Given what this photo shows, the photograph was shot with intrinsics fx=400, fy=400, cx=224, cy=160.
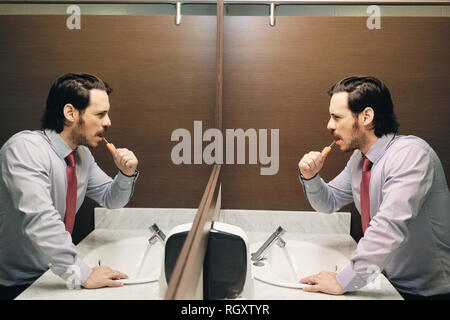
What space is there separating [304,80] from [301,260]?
721 millimetres

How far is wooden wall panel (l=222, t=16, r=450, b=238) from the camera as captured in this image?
4.85 ft

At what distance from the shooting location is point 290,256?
1.50 m

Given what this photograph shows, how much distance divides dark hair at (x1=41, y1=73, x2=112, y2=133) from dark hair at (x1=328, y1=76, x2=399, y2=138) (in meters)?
0.95

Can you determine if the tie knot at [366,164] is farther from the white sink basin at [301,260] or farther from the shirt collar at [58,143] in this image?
the shirt collar at [58,143]

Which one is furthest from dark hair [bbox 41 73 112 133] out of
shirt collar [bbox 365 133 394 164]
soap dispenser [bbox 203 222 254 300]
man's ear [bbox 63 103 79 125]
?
shirt collar [bbox 365 133 394 164]

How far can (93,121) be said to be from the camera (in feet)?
1.65

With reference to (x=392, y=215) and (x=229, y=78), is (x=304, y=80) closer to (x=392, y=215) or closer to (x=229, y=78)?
(x=229, y=78)

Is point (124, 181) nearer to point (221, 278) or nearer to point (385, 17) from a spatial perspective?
point (221, 278)

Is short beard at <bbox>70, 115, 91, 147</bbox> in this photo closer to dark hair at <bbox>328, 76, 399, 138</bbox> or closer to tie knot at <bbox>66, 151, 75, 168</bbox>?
tie knot at <bbox>66, 151, 75, 168</bbox>

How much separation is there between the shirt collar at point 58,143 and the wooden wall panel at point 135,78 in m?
0.03

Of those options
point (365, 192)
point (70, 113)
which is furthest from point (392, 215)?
point (70, 113)

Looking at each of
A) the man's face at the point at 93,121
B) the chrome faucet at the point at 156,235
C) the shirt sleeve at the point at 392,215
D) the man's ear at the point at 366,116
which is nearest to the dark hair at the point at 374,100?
the man's ear at the point at 366,116

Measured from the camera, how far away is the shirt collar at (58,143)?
416 millimetres

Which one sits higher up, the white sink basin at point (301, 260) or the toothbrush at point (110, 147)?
the toothbrush at point (110, 147)
